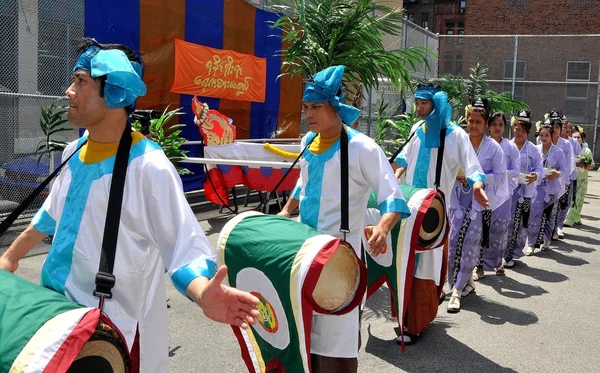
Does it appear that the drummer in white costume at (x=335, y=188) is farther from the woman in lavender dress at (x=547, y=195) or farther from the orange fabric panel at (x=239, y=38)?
the orange fabric panel at (x=239, y=38)

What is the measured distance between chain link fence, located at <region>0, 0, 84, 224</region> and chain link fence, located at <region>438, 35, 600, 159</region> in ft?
48.7

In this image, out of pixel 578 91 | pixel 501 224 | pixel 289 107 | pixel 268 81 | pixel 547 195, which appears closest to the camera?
pixel 501 224

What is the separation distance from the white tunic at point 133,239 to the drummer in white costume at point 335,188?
1204mm

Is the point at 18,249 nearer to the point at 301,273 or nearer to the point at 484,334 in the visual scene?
the point at 301,273

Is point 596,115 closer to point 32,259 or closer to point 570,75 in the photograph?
point 570,75

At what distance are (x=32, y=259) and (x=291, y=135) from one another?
7.85 m

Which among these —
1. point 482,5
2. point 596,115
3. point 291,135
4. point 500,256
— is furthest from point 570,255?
point 482,5

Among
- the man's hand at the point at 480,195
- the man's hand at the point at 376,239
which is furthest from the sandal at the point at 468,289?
the man's hand at the point at 376,239

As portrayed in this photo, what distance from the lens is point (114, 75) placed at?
238 centimetres

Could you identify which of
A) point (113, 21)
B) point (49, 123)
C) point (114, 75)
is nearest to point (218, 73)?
point (113, 21)

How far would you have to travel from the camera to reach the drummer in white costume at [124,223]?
2.29 m

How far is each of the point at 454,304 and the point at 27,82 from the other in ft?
19.7

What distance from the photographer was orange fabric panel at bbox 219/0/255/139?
1198cm

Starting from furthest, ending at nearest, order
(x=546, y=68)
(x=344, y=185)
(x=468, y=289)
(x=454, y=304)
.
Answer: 1. (x=546, y=68)
2. (x=468, y=289)
3. (x=454, y=304)
4. (x=344, y=185)
